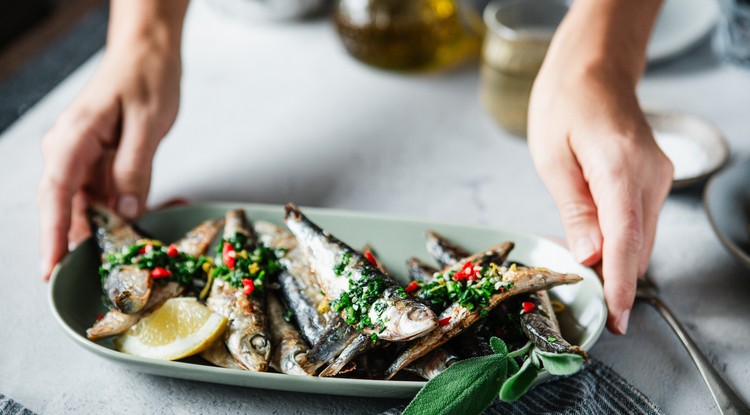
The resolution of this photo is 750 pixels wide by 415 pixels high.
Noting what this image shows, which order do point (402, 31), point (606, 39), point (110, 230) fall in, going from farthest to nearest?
point (402, 31)
point (606, 39)
point (110, 230)

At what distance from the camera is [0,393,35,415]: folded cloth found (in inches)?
50.9

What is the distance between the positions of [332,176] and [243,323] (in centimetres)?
78

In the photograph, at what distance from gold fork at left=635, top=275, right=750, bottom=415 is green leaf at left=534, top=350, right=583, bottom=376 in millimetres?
316

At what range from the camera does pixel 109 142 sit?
1738 mm

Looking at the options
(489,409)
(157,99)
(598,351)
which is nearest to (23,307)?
(157,99)

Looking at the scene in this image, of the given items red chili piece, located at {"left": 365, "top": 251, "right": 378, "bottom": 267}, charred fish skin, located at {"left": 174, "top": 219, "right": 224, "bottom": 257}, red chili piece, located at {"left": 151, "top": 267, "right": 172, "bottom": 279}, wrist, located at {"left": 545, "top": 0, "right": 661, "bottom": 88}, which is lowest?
charred fish skin, located at {"left": 174, "top": 219, "right": 224, "bottom": 257}

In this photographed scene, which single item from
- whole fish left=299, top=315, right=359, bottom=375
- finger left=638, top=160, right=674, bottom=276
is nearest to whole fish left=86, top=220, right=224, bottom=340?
whole fish left=299, top=315, right=359, bottom=375

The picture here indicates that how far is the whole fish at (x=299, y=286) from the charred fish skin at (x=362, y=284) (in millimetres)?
38

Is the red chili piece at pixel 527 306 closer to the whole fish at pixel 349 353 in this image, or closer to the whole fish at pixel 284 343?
the whole fish at pixel 349 353

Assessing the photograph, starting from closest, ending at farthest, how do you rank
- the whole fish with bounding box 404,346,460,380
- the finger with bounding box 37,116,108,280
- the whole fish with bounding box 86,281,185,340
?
the whole fish with bounding box 404,346,460,380
the whole fish with bounding box 86,281,185,340
the finger with bounding box 37,116,108,280

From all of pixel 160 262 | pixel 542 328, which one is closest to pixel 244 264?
pixel 160 262

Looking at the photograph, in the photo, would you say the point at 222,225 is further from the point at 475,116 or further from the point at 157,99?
the point at 475,116

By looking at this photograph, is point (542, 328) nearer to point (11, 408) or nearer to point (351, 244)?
point (351, 244)

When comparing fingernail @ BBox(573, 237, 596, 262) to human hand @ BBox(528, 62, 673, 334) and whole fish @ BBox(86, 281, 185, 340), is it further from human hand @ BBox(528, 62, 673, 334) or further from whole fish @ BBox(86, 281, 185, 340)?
whole fish @ BBox(86, 281, 185, 340)
